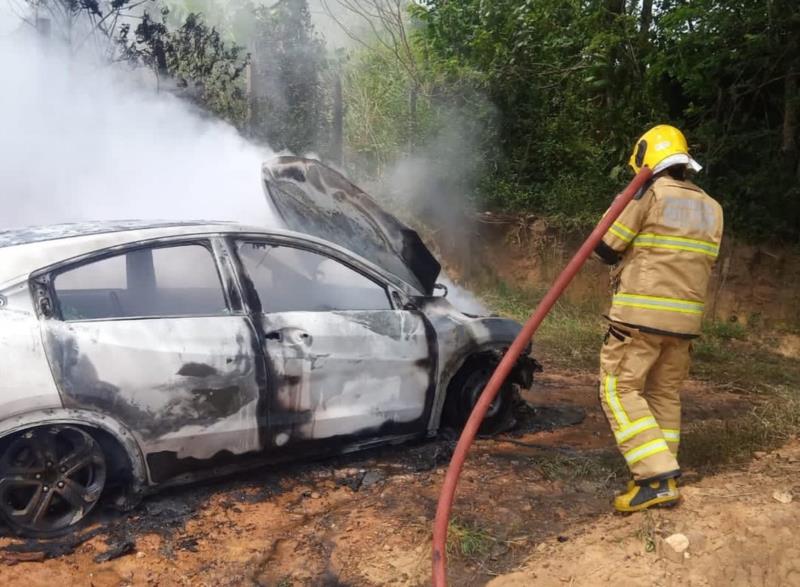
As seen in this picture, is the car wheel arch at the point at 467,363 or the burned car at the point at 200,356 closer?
the burned car at the point at 200,356

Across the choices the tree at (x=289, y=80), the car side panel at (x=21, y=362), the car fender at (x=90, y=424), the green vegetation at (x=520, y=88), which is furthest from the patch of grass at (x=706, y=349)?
the tree at (x=289, y=80)

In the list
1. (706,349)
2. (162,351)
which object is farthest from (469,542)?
(706,349)

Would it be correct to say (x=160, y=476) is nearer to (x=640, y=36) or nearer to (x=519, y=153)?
(x=640, y=36)

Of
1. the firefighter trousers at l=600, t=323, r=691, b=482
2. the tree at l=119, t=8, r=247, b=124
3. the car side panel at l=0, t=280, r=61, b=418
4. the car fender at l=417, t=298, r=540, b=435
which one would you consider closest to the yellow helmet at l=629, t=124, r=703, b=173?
the firefighter trousers at l=600, t=323, r=691, b=482

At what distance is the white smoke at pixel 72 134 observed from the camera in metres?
8.53

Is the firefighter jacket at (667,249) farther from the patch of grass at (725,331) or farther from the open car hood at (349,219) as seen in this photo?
the patch of grass at (725,331)

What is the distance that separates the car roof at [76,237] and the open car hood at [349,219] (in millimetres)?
781

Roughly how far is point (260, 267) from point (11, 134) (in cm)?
750

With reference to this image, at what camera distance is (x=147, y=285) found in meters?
3.41

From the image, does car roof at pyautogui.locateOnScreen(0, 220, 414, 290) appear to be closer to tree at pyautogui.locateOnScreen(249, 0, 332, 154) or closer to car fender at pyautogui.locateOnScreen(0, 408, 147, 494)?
car fender at pyautogui.locateOnScreen(0, 408, 147, 494)

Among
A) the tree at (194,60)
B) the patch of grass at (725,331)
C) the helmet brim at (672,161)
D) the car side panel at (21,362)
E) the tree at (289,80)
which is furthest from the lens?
the tree at (289,80)

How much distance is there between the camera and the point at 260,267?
143 inches

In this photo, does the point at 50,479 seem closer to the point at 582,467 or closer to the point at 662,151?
the point at 582,467

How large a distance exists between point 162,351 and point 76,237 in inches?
27.2
